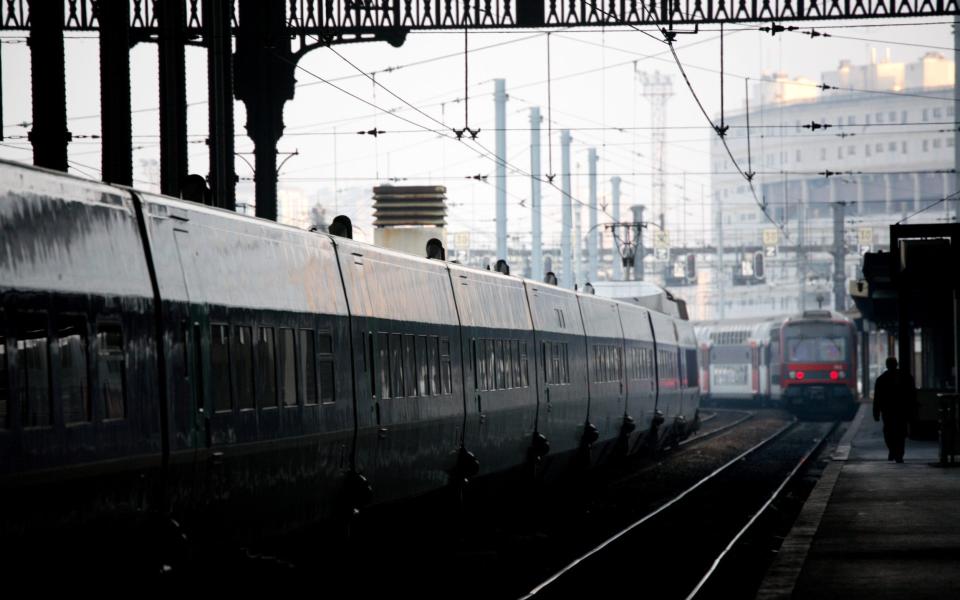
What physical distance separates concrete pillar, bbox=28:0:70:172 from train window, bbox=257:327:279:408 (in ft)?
10.6

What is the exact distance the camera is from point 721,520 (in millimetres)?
21391

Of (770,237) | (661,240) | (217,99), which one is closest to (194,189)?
(217,99)

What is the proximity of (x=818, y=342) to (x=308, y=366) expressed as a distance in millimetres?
45549

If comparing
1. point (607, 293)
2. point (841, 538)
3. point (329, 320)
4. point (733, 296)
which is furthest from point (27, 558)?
point (733, 296)

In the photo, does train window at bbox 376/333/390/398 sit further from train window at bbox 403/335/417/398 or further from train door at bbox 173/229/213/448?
train door at bbox 173/229/213/448

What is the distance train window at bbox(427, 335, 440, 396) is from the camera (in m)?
17.4

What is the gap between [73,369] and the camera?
8.90m

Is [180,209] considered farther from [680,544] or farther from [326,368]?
[680,544]

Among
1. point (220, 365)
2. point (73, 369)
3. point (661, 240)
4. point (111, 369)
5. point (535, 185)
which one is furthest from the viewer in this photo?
point (661, 240)

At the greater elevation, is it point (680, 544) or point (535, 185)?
point (535, 185)

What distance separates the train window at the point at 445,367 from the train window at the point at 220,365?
22.2ft

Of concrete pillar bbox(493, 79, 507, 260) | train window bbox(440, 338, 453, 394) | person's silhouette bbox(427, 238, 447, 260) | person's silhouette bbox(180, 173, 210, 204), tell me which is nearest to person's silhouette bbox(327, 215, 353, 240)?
train window bbox(440, 338, 453, 394)

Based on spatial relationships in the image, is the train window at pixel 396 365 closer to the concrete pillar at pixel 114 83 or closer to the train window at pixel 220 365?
the concrete pillar at pixel 114 83

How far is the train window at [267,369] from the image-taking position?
1191cm
